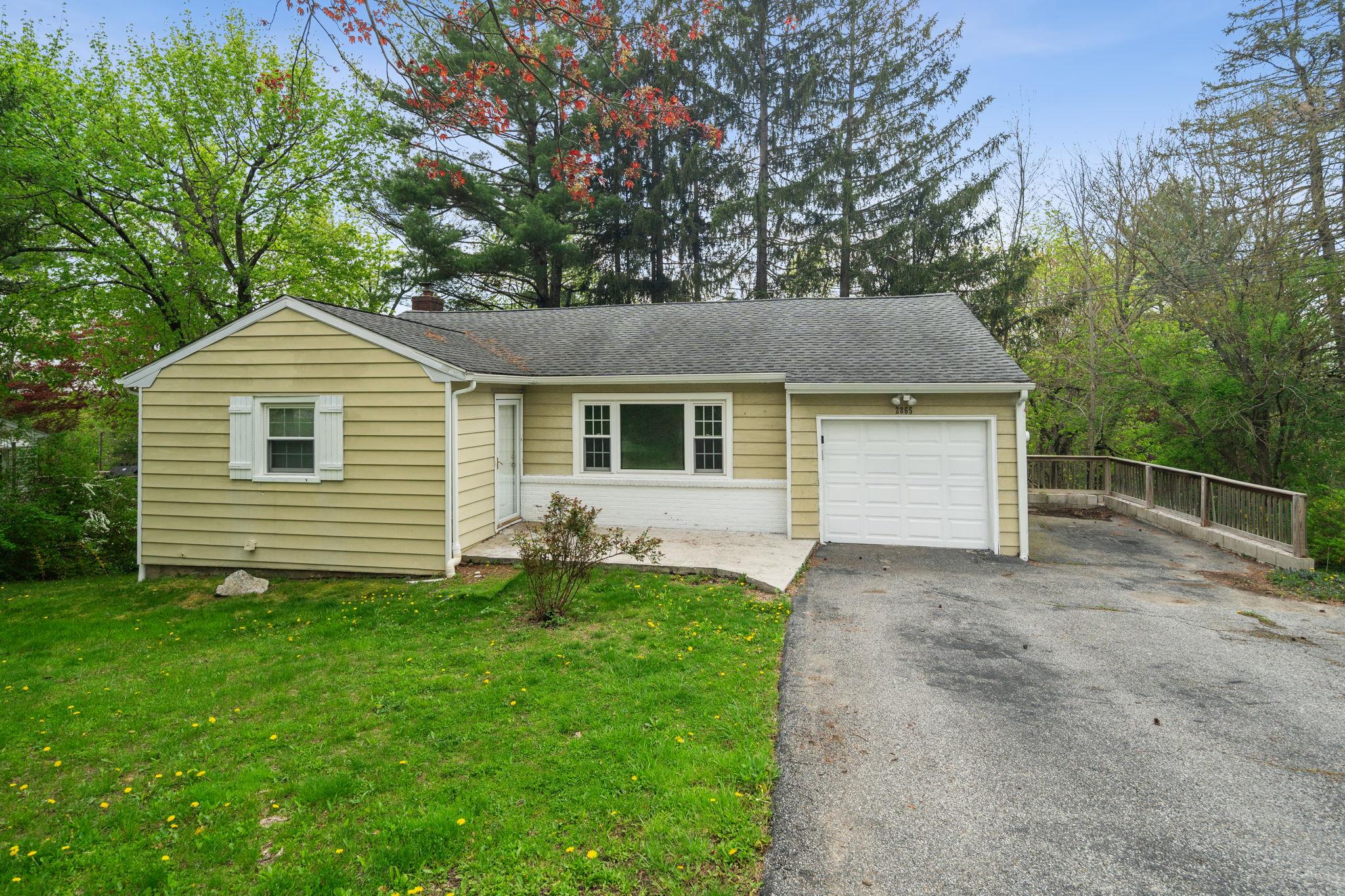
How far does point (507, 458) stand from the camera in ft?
32.4

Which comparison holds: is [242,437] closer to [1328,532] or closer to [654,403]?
[654,403]

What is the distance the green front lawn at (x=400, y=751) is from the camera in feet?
9.02

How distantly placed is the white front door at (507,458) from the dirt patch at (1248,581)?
9.62 m

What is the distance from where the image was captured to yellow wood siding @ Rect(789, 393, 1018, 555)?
8.63 metres

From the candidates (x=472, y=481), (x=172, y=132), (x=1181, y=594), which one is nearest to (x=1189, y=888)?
(x=1181, y=594)

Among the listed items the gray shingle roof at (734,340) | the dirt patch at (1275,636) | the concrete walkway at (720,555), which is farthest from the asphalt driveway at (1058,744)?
the gray shingle roof at (734,340)

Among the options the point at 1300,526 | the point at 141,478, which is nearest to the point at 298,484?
the point at 141,478

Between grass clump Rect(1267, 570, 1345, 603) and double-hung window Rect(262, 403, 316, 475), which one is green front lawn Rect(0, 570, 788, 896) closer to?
double-hung window Rect(262, 403, 316, 475)

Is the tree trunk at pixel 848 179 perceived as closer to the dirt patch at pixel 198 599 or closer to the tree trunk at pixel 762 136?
the tree trunk at pixel 762 136

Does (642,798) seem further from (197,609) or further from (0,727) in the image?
(197,609)

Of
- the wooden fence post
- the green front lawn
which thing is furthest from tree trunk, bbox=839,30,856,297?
the green front lawn

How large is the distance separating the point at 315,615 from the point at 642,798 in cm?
522

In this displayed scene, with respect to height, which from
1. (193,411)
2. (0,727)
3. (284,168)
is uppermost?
(284,168)

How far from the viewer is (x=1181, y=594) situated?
23.2 feet
